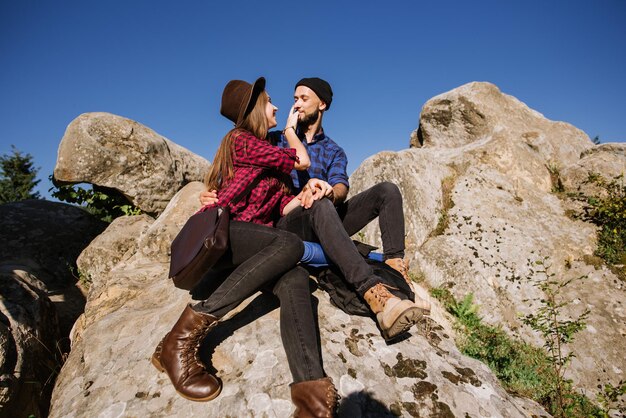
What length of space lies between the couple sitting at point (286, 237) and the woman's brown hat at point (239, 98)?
0.04 ft

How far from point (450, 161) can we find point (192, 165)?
663 cm

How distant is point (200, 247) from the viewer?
8.73 ft

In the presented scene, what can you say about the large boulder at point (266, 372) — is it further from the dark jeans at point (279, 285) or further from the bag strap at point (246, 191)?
the bag strap at point (246, 191)

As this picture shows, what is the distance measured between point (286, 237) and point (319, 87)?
8.30 ft

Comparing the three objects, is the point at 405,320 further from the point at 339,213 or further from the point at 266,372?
the point at 339,213

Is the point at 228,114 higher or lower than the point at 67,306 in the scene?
higher

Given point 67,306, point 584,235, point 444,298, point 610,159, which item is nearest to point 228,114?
point 444,298

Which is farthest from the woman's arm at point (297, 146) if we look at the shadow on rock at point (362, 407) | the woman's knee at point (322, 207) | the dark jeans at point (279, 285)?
the shadow on rock at point (362, 407)

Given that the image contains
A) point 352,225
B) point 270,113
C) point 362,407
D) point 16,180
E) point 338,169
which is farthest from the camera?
point 16,180

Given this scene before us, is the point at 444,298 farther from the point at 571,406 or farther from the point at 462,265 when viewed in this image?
the point at 571,406

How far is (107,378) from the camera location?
9.43ft

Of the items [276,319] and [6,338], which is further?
[6,338]

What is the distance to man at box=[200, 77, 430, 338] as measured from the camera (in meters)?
2.96

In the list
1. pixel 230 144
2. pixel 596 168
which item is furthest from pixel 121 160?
pixel 596 168
